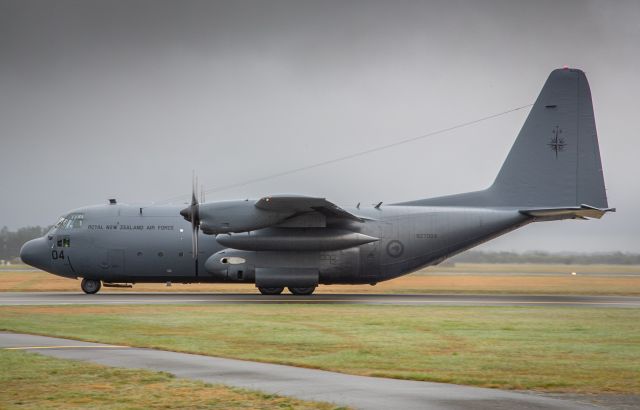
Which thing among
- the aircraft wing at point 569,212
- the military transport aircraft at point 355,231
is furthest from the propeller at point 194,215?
the aircraft wing at point 569,212

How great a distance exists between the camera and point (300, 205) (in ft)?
120

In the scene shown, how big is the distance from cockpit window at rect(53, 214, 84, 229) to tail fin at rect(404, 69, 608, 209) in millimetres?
16886

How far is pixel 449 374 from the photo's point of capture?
48.6 feet

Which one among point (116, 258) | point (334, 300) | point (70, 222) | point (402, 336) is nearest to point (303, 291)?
point (334, 300)

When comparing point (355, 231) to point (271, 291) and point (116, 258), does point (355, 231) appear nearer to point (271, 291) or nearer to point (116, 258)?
point (271, 291)

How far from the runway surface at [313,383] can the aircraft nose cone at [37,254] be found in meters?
23.8

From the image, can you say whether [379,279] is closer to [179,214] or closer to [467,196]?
[467,196]

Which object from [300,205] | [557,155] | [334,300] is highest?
[557,155]

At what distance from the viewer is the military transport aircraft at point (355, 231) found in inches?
1522

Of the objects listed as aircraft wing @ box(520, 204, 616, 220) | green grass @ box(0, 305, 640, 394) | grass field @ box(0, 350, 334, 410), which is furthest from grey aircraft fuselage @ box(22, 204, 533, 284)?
grass field @ box(0, 350, 334, 410)

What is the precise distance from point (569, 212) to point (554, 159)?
3.05 metres

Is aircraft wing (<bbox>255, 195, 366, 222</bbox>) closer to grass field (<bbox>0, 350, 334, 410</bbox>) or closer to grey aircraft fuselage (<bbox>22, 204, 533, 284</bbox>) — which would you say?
grey aircraft fuselage (<bbox>22, 204, 533, 284</bbox>)

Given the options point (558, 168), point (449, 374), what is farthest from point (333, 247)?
point (449, 374)

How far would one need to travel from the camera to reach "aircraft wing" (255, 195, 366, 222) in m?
35.7
